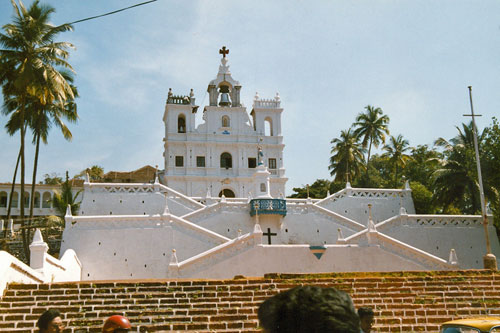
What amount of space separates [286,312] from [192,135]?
4141 cm

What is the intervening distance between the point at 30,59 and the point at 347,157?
31490mm

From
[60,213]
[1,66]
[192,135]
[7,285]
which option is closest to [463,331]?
[7,285]

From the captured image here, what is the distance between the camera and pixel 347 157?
1955 inches

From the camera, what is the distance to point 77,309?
13789 mm

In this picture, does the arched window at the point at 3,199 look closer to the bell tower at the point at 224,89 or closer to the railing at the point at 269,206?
the bell tower at the point at 224,89

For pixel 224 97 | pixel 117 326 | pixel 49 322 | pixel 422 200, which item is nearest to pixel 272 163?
pixel 224 97

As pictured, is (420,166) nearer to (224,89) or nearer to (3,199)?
(224,89)

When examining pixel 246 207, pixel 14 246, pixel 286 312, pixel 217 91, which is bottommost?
pixel 286 312

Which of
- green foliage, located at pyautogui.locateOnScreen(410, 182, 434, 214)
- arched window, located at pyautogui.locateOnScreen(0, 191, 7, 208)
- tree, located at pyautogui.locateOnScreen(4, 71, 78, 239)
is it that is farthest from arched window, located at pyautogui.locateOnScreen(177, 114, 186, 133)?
arched window, located at pyautogui.locateOnScreen(0, 191, 7, 208)

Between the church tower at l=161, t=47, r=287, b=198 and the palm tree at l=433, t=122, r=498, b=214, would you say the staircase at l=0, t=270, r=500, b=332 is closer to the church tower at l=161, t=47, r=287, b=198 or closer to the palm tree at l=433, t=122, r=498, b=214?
the palm tree at l=433, t=122, r=498, b=214

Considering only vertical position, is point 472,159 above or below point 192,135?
below

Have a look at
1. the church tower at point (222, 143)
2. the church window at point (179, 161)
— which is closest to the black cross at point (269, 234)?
the church tower at point (222, 143)

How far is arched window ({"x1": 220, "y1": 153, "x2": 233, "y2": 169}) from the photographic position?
43.6m

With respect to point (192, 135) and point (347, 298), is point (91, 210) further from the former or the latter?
point (347, 298)
